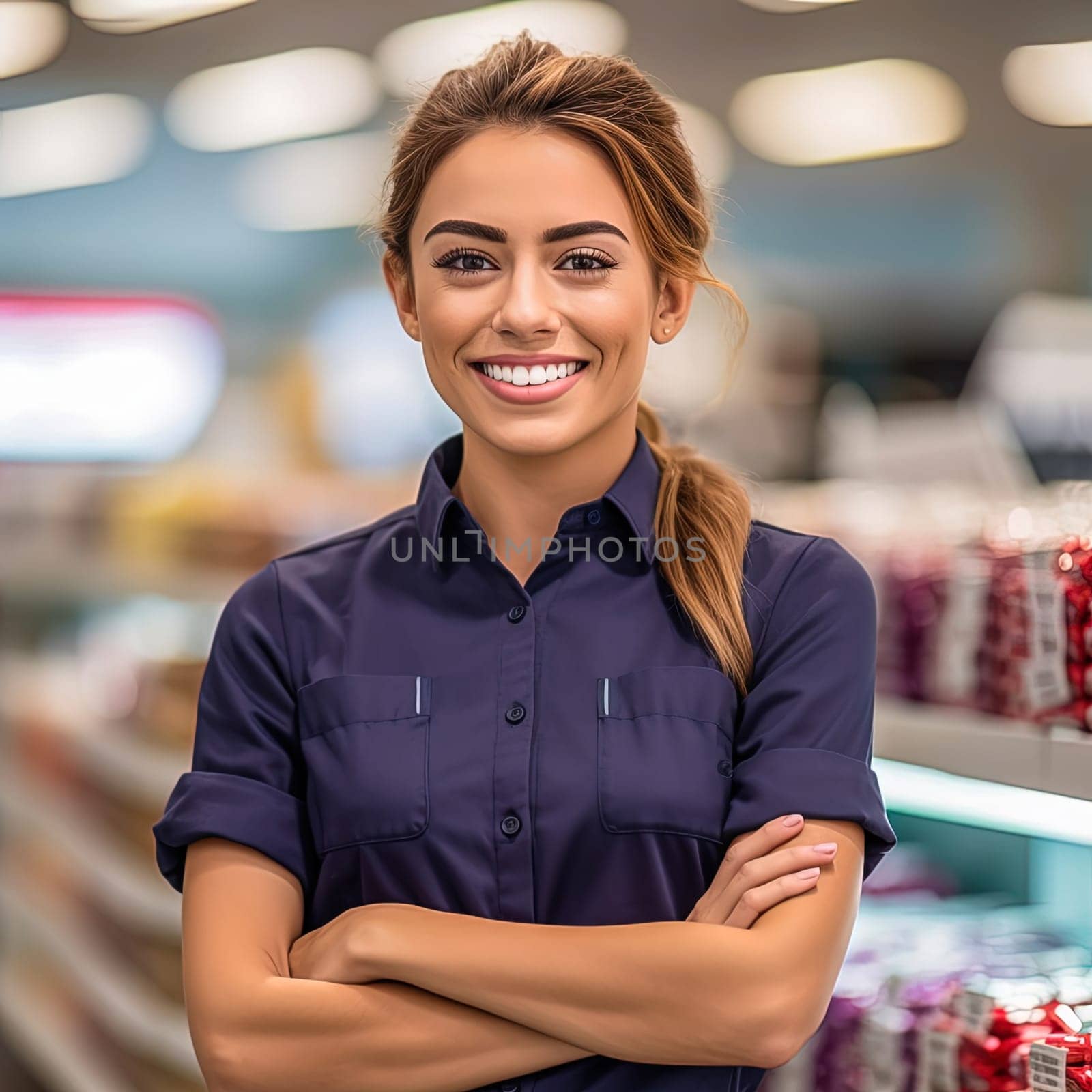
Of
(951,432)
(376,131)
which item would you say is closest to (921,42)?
(951,432)

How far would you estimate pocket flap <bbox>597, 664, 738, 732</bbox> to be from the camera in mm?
1319

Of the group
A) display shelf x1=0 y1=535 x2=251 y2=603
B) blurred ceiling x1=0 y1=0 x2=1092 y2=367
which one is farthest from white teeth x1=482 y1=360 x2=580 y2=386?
display shelf x1=0 y1=535 x2=251 y2=603

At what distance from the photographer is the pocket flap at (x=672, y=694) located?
1.32 m

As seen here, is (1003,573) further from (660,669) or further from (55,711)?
(55,711)

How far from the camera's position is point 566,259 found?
131 cm

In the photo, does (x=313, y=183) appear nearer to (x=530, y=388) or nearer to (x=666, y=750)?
(x=530, y=388)

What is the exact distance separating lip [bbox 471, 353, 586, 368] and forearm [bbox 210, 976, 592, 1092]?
1.97 feet

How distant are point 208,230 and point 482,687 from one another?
167 inches

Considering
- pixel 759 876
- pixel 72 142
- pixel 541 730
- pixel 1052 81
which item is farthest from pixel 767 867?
pixel 72 142

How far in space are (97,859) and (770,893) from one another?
261 cm

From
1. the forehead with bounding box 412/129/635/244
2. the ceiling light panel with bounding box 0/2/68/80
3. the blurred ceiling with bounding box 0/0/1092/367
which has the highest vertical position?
the ceiling light panel with bounding box 0/2/68/80

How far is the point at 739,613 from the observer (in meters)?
1.33

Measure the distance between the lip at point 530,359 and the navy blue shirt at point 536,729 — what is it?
0.18 meters

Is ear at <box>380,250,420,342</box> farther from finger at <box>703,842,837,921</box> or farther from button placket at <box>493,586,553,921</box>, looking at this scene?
finger at <box>703,842,837,921</box>
